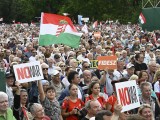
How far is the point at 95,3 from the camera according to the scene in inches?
2400

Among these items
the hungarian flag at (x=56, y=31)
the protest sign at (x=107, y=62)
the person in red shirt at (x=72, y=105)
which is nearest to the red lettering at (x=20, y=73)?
the person in red shirt at (x=72, y=105)

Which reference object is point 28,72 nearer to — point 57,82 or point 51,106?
point 51,106

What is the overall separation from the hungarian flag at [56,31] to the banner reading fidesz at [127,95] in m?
5.76

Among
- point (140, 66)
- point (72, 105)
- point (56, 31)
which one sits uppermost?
point (56, 31)

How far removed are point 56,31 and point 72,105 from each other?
531 cm

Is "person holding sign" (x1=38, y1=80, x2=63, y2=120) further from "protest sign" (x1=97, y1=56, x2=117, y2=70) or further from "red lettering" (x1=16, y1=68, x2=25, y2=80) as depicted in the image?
"protest sign" (x1=97, y1=56, x2=117, y2=70)

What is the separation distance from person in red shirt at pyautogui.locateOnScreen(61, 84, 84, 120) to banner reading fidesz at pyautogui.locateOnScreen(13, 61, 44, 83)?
0.58 meters

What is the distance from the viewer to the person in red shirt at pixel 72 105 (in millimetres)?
9055

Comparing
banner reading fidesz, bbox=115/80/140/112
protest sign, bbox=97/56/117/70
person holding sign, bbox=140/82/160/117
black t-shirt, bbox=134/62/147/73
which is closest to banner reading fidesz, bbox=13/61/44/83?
person holding sign, bbox=140/82/160/117

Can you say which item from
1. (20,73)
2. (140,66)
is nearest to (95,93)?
(20,73)

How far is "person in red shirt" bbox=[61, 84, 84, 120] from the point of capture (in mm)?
9055

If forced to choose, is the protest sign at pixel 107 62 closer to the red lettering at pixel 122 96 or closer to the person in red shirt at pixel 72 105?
the person in red shirt at pixel 72 105

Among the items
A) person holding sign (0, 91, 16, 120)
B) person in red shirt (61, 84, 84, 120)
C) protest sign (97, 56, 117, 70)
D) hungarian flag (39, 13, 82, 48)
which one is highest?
hungarian flag (39, 13, 82, 48)

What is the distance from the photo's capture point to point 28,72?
929 cm
